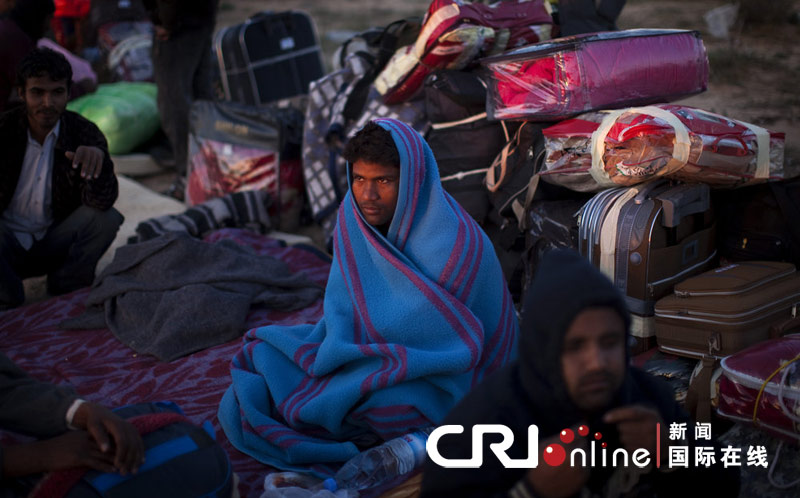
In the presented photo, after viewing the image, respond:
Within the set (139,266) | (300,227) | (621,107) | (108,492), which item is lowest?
(300,227)

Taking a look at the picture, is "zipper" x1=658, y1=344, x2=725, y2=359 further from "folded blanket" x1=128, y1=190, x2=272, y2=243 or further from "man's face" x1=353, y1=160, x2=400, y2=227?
"folded blanket" x1=128, y1=190, x2=272, y2=243

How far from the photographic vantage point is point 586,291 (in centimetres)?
165

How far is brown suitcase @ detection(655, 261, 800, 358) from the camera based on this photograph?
3.15 meters

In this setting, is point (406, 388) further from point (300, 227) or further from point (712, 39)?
point (712, 39)

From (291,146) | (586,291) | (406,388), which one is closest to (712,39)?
(291,146)

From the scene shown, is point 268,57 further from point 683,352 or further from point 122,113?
point 683,352

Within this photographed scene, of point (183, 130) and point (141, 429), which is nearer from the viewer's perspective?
point (141, 429)

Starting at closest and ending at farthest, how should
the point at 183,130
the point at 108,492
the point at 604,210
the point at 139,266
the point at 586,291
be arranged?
the point at 586,291, the point at 108,492, the point at 604,210, the point at 139,266, the point at 183,130


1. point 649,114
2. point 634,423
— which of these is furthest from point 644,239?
point 634,423

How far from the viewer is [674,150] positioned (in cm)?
342

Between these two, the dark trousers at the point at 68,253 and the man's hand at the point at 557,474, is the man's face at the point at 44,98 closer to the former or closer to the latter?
the dark trousers at the point at 68,253

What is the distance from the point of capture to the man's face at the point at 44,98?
4402mm

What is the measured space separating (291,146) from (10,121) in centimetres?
197

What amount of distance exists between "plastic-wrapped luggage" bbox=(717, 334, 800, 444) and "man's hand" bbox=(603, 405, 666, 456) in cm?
126
